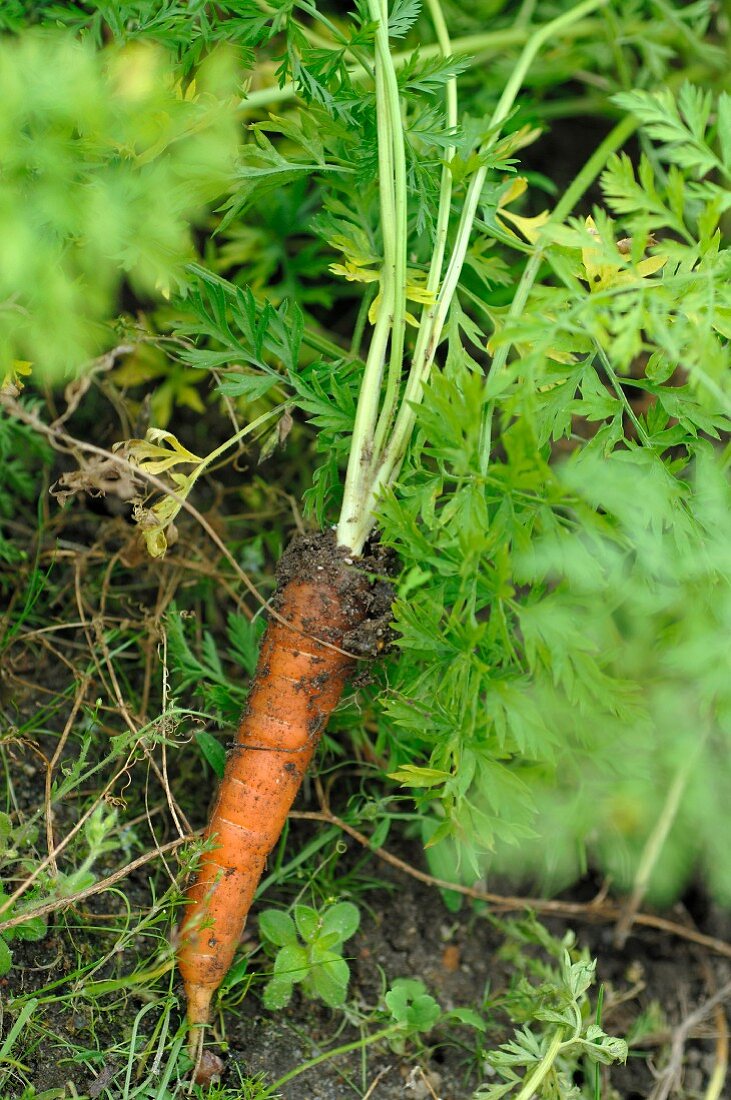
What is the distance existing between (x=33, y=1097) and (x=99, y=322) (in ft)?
3.60

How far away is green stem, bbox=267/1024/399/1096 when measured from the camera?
138cm

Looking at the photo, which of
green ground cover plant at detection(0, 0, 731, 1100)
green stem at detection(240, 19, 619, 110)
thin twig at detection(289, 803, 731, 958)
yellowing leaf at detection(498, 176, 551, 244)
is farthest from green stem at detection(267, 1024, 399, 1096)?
green stem at detection(240, 19, 619, 110)

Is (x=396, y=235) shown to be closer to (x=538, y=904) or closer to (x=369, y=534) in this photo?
(x=369, y=534)

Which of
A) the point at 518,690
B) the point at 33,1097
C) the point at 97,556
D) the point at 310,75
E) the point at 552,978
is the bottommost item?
the point at 552,978

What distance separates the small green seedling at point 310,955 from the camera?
1.43 meters

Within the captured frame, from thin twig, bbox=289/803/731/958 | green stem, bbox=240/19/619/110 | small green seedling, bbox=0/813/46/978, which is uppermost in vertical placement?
green stem, bbox=240/19/619/110

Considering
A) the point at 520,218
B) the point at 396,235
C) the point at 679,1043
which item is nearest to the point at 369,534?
the point at 396,235

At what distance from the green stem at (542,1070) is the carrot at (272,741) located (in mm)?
453

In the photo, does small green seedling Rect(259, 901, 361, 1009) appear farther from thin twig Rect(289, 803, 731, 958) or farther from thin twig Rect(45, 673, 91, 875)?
thin twig Rect(45, 673, 91, 875)

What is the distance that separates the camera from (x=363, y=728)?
1643 mm

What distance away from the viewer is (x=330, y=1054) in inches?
54.8

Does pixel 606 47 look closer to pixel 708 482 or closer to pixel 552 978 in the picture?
pixel 708 482

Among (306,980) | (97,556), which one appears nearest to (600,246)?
(97,556)

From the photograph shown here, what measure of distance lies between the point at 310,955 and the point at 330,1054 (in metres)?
0.14
